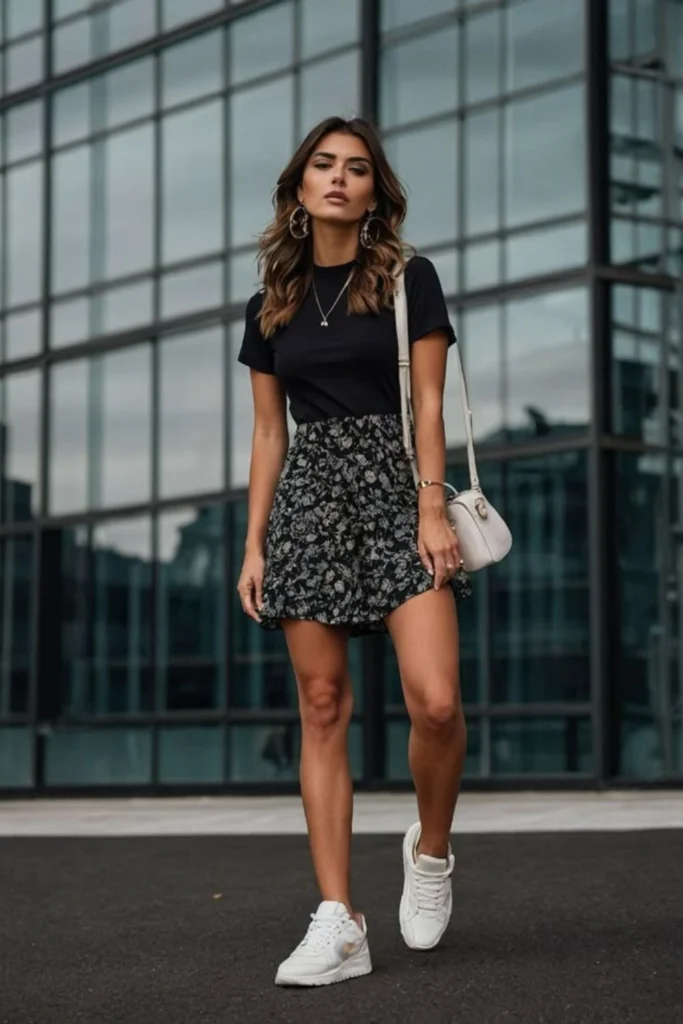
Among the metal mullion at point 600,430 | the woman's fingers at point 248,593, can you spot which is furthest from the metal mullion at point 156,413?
the woman's fingers at point 248,593

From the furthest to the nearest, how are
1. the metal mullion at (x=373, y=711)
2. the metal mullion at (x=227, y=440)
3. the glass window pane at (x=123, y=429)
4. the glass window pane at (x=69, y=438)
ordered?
the glass window pane at (x=69, y=438)
the glass window pane at (x=123, y=429)
the metal mullion at (x=227, y=440)
the metal mullion at (x=373, y=711)

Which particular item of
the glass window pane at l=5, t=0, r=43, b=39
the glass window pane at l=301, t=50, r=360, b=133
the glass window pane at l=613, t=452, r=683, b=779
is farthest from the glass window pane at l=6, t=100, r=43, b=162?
the glass window pane at l=613, t=452, r=683, b=779

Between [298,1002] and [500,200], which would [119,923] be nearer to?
[298,1002]

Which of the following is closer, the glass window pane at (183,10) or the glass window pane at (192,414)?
the glass window pane at (192,414)

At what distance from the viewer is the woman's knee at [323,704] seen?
15.0 ft

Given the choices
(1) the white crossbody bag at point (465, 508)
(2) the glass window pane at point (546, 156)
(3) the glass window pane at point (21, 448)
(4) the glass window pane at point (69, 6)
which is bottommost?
(1) the white crossbody bag at point (465, 508)

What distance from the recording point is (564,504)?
13.4 meters

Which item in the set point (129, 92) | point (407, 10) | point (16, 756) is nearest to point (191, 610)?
point (16, 756)

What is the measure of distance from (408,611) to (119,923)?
1.86 metres

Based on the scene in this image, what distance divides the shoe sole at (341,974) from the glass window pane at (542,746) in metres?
8.82

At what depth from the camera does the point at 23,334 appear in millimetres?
17984

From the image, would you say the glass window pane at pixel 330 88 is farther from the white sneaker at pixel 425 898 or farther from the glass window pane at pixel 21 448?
the white sneaker at pixel 425 898

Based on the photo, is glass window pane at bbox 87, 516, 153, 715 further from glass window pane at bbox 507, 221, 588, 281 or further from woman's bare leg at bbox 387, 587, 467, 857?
woman's bare leg at bbox 387, 587, 467, 857

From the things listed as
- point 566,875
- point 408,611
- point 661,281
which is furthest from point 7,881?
point 661,281
